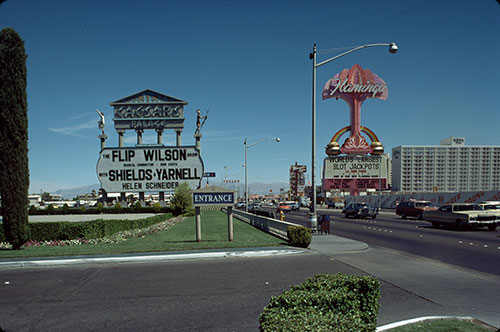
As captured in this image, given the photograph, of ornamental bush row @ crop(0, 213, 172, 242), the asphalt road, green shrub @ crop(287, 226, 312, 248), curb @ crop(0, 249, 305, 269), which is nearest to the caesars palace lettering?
ornamental bush row @ crop(0, 213, 172, 242)

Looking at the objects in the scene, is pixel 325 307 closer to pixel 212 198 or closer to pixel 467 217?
pixel 212 198

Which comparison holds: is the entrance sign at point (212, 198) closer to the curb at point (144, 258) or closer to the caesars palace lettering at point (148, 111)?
the curb at point (144, 258)

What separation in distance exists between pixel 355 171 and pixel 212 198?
261 ft

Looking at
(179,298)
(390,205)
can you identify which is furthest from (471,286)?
(390,205)

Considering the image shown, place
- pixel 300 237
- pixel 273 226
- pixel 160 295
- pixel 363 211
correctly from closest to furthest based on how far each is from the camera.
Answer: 1. pixel 160 295
2. pixel 300 237
3. pixel 273 226
4. pixel 363 211

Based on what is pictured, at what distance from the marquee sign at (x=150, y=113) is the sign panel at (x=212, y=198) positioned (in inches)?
1640

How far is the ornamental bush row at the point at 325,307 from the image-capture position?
3.82 meters

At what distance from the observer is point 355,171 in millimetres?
92125

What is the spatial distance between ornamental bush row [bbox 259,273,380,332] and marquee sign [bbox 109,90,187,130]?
54.3m

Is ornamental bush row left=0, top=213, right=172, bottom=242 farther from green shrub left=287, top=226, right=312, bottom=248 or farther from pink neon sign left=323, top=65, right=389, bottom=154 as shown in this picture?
pink neon sign left=323, top=65, right=389, bottom=154

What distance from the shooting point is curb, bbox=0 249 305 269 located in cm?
1242

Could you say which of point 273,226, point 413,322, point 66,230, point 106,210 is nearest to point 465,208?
point 273,226

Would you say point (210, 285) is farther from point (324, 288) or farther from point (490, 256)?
point (490, 256)

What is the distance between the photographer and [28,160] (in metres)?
15.5
